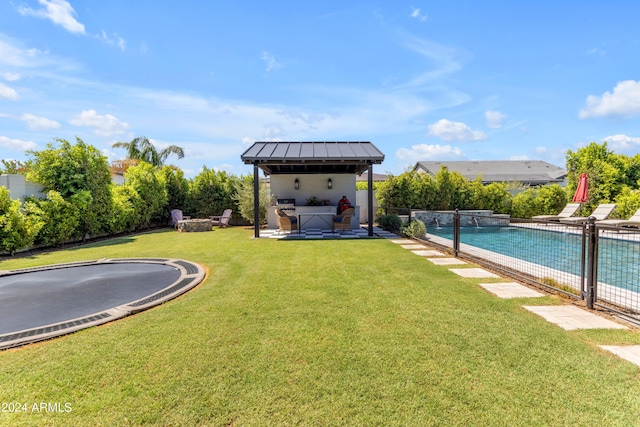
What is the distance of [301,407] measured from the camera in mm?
2049

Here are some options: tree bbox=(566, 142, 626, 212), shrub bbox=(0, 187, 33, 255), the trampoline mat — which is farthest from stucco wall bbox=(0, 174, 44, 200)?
tree bbox=(566, 142, 626, 212)

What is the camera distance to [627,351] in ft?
9.09

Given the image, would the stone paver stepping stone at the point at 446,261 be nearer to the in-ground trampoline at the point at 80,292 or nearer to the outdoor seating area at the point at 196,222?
the in-ground trampoline at the point at 80,292

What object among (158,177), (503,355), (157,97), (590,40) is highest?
(590,40)

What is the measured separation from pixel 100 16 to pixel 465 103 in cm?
1618

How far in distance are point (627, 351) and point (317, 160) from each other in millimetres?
9114

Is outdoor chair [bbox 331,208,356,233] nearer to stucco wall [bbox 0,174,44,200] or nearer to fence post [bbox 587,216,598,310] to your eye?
fence post [bbox 587,216,598,310]

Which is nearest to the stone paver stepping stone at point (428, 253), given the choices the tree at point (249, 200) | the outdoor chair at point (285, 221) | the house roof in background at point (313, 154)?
the house roof in background at point (313, 154)

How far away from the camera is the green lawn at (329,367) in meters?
2.00

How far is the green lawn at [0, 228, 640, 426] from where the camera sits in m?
2.00

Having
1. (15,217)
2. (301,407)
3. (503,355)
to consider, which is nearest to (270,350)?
(301,407)

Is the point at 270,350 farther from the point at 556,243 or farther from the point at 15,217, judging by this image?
the point at 556,243

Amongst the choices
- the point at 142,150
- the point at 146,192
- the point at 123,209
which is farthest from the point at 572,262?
the point at 142,150

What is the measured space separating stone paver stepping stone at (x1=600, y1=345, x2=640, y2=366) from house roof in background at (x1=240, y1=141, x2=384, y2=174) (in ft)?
27.5
